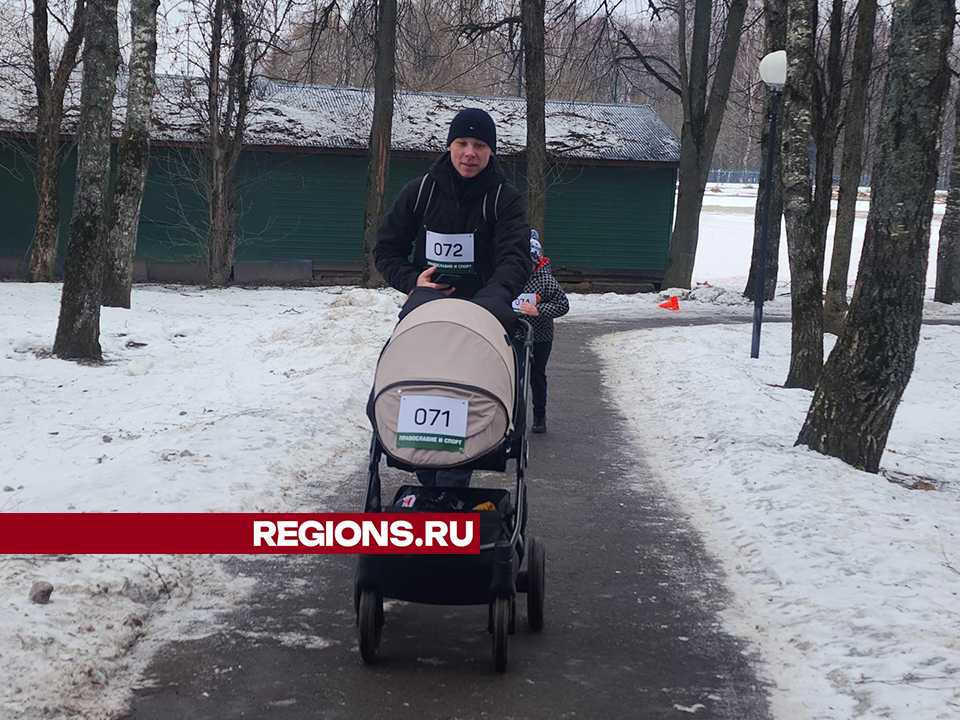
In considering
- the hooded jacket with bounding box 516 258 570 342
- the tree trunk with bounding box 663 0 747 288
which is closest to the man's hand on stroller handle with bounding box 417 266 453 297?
the hooded jacket with bounding box 516 258 570 342

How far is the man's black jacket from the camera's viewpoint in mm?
5176

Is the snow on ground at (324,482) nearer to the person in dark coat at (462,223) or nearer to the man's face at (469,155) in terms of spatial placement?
the person in dark coat at (462,223)

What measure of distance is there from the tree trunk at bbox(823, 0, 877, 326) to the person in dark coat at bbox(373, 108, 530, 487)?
1354 cm

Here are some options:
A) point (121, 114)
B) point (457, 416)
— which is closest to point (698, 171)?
point (121, 114)

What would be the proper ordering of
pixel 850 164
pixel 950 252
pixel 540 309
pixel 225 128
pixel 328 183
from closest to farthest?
1. pixel 540 309
2. pixel 850 164
3. pixel 225 128
4. pixel 950 252
5. pixel 328 183

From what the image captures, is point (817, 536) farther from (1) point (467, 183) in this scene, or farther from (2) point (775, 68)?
(2) point (775, 68)

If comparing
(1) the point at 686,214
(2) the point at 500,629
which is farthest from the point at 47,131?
(2) the point at 500,629

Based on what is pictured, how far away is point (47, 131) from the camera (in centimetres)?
2159

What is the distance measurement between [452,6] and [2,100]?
35.2 ft

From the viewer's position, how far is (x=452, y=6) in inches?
890

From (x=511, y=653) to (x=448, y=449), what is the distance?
1028mm

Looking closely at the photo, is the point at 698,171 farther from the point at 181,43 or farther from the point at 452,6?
the point at 181,43

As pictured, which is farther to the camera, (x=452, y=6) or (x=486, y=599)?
(x=452, y=6)

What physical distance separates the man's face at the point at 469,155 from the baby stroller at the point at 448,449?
0.86 m
